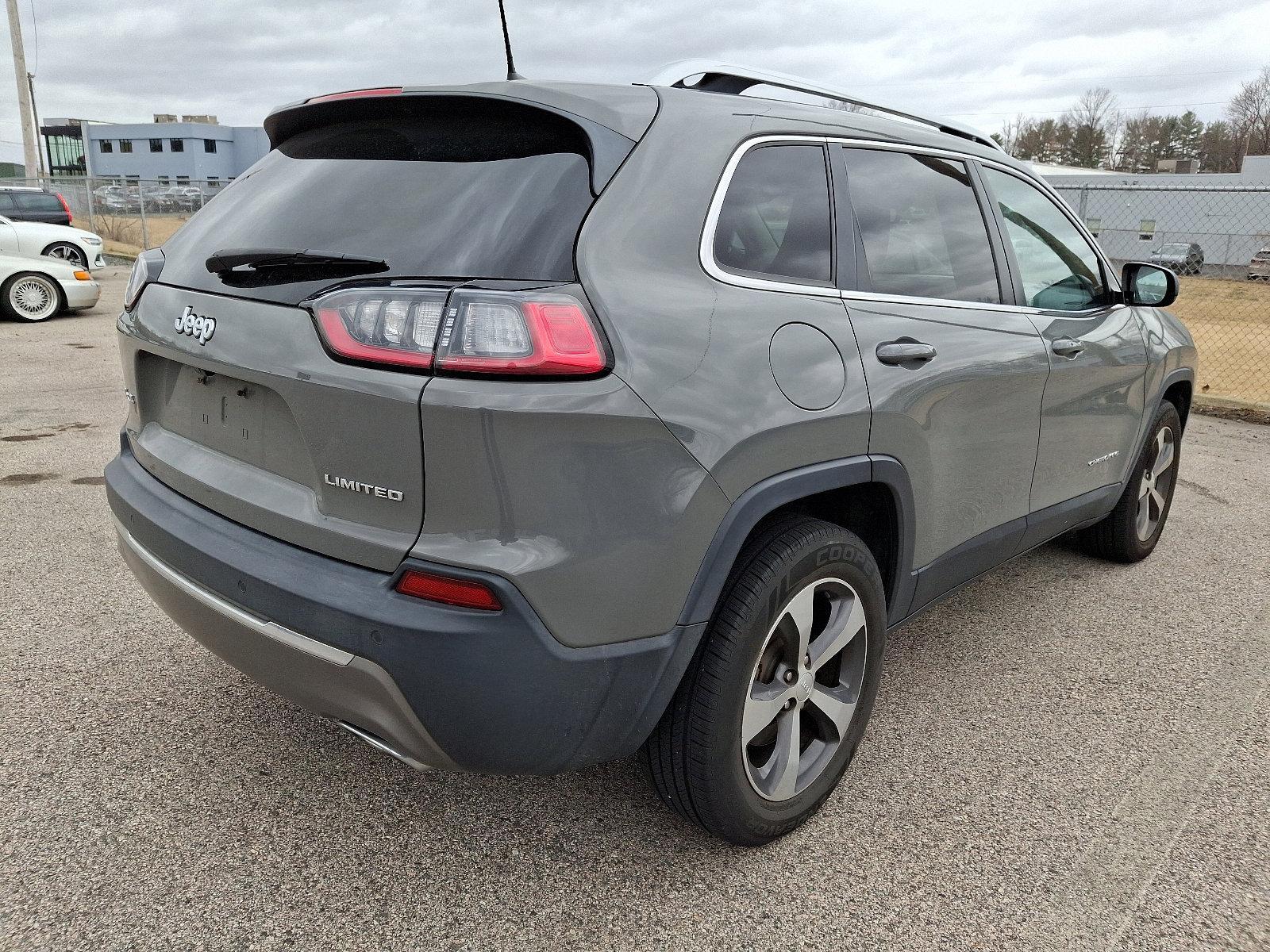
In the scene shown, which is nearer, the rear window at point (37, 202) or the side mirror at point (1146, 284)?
the side mirror at point (1146, 284)

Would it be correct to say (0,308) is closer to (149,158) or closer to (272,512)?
(272,512)

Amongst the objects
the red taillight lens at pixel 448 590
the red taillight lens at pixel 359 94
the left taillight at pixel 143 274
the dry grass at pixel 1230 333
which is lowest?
the dry grass at pixel 1230 333

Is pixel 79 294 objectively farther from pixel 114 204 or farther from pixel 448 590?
pixel 114 204

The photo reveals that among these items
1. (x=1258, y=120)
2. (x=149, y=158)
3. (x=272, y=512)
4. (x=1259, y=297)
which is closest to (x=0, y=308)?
(x=272, y=512)

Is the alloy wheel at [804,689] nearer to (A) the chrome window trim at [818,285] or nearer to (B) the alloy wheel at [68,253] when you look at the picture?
(A) the chrome window trim at [818,285]

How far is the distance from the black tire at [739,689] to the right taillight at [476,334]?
2.18 ft

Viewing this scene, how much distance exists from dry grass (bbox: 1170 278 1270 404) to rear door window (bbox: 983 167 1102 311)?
6.40 m

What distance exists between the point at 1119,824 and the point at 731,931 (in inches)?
45.4

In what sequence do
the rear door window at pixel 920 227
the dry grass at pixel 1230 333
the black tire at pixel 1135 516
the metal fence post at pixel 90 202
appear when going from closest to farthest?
the rear door window at pixel 920 227
the black tire at pixel 1135 516
the dry grass at pixel 1230 333
the metal fence post at pixel 90 202

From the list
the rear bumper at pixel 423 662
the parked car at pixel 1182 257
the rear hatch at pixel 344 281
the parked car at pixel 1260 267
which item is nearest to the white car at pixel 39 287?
the rear hatch at pixel 344 281

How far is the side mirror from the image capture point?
3.86 m

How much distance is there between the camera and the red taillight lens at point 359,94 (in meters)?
2.33

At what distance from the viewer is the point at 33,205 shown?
1805 cm

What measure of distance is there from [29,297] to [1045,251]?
12705mm
